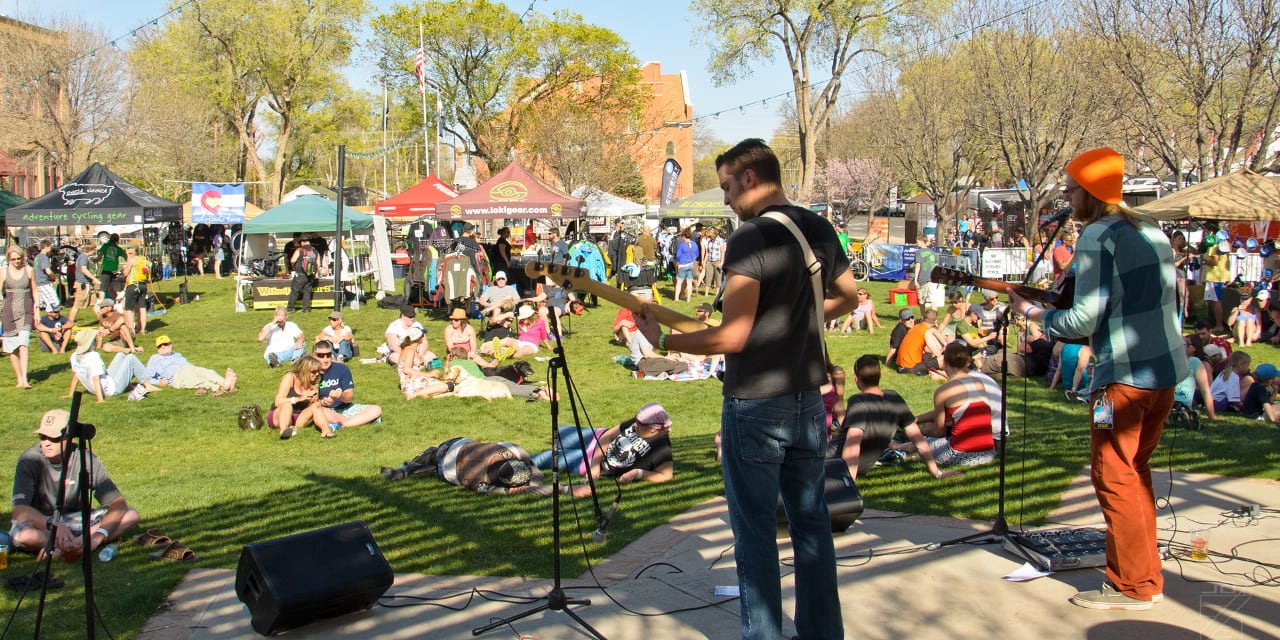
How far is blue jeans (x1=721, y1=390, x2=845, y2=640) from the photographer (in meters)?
3.25

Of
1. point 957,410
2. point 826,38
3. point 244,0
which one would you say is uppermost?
point 244,0

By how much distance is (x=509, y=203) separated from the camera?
20109 millimetres

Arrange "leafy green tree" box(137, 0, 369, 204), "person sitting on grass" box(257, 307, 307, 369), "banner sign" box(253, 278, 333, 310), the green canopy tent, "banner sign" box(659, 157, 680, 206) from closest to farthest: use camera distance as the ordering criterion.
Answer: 1. "person sitting on grass" box(257, 307, 307, 369)
2. the green canopy tent
3. "banner sign" box(253, 278, 333, 310)
4. "banner sign" box(659, 157, 680, 206)
5. "leafy green tree" box(137, 0, 369, 204)

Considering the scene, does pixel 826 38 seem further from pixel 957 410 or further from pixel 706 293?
pixel 957 410

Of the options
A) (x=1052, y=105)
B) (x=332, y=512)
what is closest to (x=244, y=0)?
(x=1052, y=105)

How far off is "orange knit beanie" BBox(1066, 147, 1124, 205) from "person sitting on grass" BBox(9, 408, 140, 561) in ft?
18.5

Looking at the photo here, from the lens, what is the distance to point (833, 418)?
26.6 feet

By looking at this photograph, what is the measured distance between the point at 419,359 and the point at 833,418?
7157 mm

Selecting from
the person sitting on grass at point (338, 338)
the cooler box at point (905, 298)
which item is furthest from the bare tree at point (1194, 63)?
the person sitting on grass at point (338, 338)

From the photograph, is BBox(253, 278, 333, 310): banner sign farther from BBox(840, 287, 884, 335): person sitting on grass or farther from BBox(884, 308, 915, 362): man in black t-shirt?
BBox(884, 308, 915, 362): man in black t-shirt

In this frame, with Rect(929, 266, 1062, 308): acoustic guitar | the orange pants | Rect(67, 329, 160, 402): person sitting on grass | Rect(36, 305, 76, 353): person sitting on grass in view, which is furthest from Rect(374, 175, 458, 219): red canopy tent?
the orange pants

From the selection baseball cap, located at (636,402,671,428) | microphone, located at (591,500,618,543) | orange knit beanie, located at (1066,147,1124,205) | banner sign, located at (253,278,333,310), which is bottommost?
microphone, located at (591,500,618,543)

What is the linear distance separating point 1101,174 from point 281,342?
1315 centimetres

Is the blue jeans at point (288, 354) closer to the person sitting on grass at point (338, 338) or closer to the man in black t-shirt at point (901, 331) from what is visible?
the person sitting on grass at point (338, 338)
